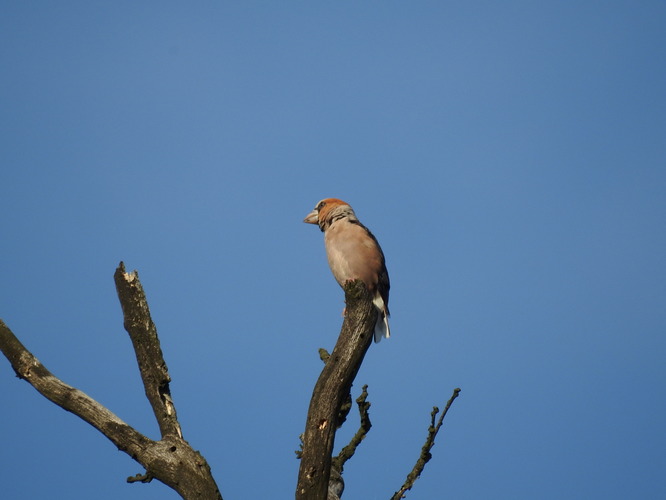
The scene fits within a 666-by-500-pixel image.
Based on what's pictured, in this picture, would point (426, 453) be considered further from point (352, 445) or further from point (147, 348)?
point (147, 348)

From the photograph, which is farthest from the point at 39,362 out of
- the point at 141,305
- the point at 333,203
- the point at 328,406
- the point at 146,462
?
the point at 333,203

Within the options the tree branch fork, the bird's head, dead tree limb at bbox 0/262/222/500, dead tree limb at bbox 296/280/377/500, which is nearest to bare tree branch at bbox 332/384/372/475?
the tree branch fork

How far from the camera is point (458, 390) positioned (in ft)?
18.9

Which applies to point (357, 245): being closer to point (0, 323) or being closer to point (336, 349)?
point (336, 349)

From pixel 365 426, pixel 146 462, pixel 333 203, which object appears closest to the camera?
pixel 146 462

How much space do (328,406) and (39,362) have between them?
8.16 ft

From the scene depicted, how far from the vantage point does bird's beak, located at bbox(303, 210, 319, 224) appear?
9477 millimetres

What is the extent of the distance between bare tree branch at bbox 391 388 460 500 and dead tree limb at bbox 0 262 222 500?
1603mm

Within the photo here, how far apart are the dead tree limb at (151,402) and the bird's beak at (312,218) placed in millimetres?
3672

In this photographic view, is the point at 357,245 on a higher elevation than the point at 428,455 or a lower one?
higher

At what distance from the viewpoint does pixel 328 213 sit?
30.3ft

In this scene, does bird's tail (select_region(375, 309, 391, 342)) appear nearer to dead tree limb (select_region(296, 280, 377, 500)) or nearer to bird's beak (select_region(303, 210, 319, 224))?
bird's beak (select_region(303, 210, 319, 224))

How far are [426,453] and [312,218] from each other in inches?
171

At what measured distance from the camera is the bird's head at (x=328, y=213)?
A: 916 cm
